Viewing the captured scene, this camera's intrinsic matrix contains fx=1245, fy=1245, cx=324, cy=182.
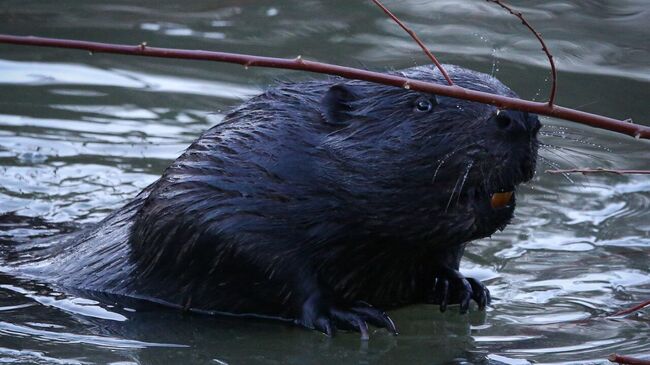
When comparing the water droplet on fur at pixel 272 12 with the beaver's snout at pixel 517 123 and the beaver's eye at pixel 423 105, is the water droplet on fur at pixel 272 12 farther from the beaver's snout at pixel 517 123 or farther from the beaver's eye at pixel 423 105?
the beaver's snout at pixel 517 123

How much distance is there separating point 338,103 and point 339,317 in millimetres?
662

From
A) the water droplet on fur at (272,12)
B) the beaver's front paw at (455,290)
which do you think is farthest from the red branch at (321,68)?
the water droplet on fur at (272,12)

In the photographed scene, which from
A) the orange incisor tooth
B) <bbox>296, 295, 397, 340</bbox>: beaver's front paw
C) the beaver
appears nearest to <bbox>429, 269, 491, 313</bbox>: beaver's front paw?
the beaver

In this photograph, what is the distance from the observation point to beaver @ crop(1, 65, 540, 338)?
3619 millimetres

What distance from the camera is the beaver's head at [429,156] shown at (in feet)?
11.5

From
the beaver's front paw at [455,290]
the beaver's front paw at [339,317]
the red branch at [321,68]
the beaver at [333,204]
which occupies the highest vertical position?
the red branch at [321,68]

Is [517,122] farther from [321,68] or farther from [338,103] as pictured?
[321,68]

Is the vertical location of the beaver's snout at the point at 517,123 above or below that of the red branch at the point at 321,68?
below

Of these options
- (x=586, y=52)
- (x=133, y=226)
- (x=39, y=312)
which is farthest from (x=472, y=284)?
(x=586, y=52)

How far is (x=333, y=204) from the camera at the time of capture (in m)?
3.80

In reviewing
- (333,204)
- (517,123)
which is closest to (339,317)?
(333,204)

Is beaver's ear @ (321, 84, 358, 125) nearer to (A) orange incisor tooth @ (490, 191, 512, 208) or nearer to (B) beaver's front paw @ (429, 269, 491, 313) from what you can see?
(A) orange incisor tooth @ (490, 191, 512, 208)

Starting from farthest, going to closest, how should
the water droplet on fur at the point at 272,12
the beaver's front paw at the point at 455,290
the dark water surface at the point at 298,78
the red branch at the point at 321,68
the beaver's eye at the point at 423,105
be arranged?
the water droplet on fur at the point at 272,12, the beaver's front paw at the point at 455,290, the dark water surface at the point at 298,78, the beaver's eye at the point at 423,105, the red branch at the point at 321,68

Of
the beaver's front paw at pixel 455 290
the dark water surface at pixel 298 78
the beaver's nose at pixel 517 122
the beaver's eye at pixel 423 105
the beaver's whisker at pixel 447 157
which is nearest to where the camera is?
the beaver's nose at pixel 517 122
